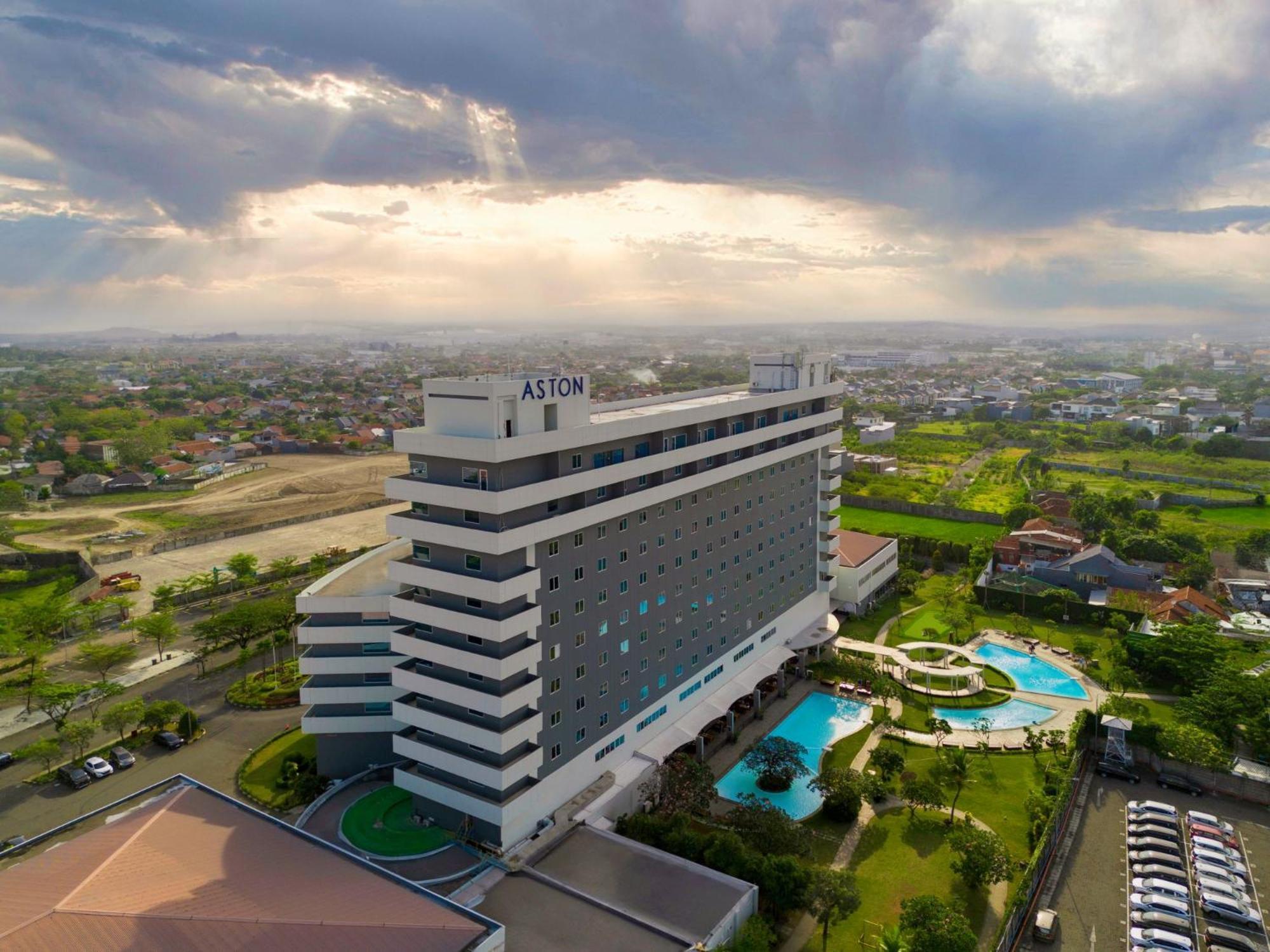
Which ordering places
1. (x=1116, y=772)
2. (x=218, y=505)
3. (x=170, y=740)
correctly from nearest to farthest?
(x=1116, y=772), (x=170, y=740), (x=218, y=505)

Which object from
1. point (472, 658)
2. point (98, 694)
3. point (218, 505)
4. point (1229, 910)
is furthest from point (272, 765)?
point (218, 505)

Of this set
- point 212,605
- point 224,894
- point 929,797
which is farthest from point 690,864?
point 212,605

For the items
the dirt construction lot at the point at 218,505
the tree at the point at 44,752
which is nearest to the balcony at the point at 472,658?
the tree at the point at 44,752

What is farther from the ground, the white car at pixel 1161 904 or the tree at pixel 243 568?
the tree at pixel 243 568

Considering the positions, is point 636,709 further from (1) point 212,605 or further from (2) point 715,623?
(1) point 212,605

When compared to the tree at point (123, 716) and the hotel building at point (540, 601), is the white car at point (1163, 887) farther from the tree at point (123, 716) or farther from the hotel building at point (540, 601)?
the tree at point (123, 716)

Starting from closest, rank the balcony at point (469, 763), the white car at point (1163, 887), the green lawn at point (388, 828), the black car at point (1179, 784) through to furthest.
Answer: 1. the balcony at point (469, 763)
2. the white car at point (1163, 887)
3. the green lawn at point (388, 828)
4. the black car at point (1179, 784)

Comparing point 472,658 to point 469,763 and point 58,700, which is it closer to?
point 469,763
